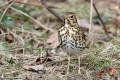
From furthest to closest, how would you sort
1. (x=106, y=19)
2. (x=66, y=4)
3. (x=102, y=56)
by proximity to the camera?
(x=66, y=4) < (x=106, y=19) < (x=102, y=56)

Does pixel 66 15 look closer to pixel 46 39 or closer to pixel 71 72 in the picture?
pixel 71 72

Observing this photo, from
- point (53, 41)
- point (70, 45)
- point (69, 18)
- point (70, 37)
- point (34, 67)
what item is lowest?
point (53, 41)

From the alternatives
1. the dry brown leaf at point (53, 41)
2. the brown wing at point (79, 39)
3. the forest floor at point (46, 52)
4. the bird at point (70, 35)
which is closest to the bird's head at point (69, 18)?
the bird at point (70, 35)

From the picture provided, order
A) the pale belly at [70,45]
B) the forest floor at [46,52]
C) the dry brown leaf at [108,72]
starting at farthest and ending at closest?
the pale belly at [70,45] < the forest floor at [46,52] < the dry brown leaf at [108,72]

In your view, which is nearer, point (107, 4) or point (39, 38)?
point (39, 38)

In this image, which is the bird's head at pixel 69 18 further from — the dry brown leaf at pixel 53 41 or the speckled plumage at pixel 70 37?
the dry brown leaf at pixel 53 41

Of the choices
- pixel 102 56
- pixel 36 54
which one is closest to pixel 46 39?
pixel 36 54

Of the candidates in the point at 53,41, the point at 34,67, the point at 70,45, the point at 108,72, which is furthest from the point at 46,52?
the point at 108,72

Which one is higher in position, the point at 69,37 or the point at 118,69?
the point at 69,37

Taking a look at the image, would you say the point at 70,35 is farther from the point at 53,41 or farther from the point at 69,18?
the point at 53,41

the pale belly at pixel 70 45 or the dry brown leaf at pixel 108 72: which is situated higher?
the pale belly at pixel 70 45

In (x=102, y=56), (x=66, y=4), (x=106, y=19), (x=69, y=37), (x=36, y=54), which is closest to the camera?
(x=69, y=37)
